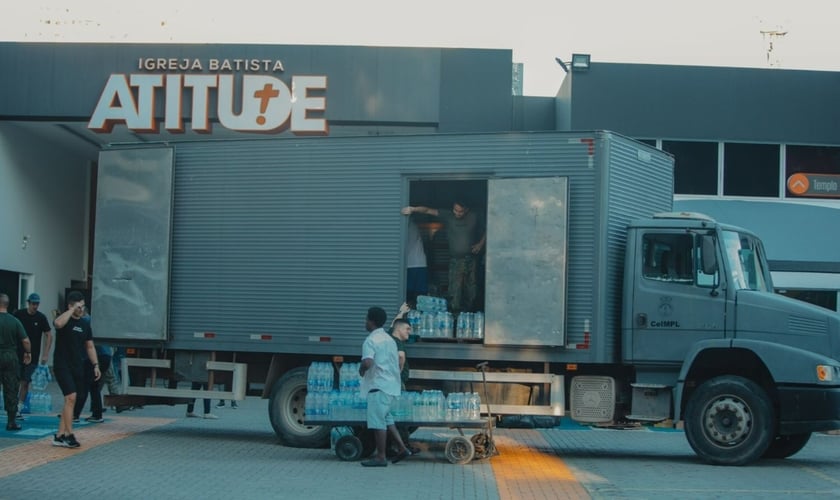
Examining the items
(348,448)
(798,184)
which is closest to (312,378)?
(348,448)

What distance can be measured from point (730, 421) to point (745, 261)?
1.98 m

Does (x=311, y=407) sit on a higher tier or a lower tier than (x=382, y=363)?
lower

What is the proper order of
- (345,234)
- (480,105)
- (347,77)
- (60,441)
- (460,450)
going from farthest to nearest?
1. (347,77)
2. (480,105)
3. (345,234)
4. (60,441)
5. (460,450)

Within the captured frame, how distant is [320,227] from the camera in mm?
14438

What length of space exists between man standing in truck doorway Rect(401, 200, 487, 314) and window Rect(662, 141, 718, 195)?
9.94 meters

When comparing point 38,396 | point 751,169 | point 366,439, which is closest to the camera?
point 366,439

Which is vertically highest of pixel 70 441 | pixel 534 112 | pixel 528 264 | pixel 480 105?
pixel 534 112

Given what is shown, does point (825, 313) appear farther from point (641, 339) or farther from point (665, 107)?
point (665, 107)

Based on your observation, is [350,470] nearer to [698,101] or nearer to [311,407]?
[311,407]

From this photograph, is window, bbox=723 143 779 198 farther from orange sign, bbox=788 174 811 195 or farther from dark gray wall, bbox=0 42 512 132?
dark gray wall, bbox=0 42 512 132

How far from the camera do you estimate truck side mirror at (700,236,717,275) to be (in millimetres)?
13227

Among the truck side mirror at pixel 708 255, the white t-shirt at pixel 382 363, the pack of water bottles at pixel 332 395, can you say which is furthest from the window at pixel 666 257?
the pack of water bottles at pixel 332 395

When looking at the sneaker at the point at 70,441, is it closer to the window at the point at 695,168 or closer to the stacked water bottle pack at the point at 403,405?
the stacked water bottle pack at the point at 403,405

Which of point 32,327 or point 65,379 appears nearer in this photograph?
point 65,379
